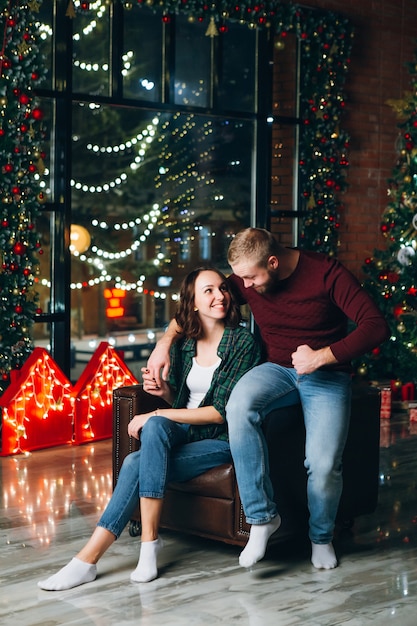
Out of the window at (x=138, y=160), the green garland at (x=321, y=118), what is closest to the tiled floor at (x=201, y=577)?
the window at (x=138, y=160)

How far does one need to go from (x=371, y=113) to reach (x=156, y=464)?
5523 mm

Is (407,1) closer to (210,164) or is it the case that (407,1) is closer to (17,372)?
(210,164)

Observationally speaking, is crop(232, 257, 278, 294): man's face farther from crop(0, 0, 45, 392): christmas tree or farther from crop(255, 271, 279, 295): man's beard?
crop(0, 0, 45, 392): christmas tree

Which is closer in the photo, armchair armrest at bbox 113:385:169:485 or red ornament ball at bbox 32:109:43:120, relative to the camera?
armchair armrest at bbox 113:385:169:485

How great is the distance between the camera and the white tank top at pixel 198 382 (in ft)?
14.2

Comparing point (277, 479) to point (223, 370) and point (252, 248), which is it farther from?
point (252, 248)

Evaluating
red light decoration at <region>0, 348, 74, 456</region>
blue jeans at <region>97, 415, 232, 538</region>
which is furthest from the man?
red light decoration at <region>0, 348, 74, 456</region>

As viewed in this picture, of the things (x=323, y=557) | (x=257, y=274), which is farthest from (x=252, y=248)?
(x=323, y=557)

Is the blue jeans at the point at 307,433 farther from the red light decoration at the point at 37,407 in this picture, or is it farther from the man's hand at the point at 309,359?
the red light decoration at the point at 37,407

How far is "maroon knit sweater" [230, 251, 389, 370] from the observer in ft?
13.5

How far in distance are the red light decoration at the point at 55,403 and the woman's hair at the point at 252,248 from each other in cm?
272

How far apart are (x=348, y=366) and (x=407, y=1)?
5.74m

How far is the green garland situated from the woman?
417cm

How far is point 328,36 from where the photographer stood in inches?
325
